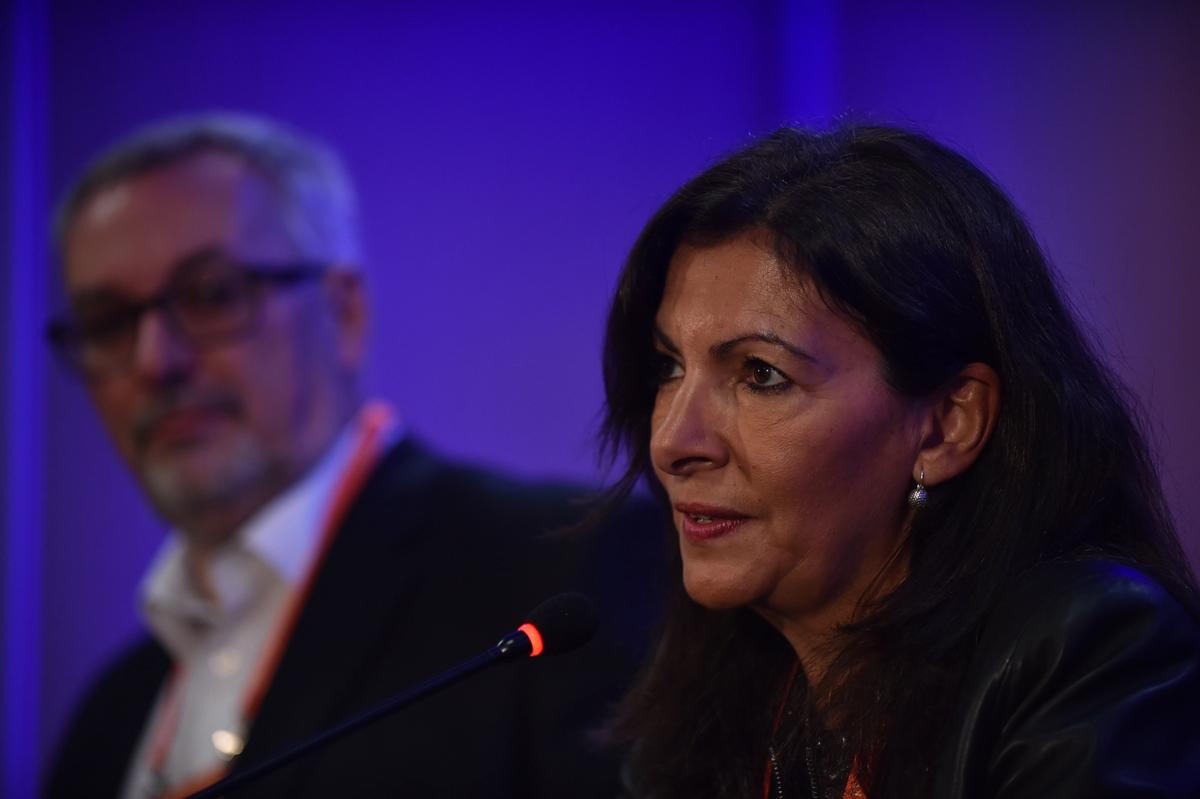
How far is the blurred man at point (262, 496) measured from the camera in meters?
2.44

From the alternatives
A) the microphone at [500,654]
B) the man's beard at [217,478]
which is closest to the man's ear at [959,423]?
the microphone at [500,654]

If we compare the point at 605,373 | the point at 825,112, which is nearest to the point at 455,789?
the point at 605,373

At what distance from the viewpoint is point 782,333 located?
1464 millimetres

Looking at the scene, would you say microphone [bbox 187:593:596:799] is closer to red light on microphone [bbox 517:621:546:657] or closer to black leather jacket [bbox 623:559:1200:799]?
red light on microphone [bbox 517:621:546:657]

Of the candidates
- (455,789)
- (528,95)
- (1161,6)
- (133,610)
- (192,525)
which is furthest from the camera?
(133,610)

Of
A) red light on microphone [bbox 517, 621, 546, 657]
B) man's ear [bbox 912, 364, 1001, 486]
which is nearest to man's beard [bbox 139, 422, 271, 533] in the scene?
red light on microphone [bbox 517, 621, 546, 657]

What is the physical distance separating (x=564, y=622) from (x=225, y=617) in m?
1.49

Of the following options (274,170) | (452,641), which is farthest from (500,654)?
(274,170)

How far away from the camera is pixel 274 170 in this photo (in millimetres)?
2996

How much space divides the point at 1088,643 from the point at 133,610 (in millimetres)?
3028

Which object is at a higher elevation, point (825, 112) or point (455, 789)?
point (825, 112)

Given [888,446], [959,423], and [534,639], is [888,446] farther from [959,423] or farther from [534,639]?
[534,639]

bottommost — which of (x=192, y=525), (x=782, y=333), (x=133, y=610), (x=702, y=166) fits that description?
(x=133, y=610)

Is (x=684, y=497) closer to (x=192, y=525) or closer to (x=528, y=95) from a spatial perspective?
(x=192, y=525)
